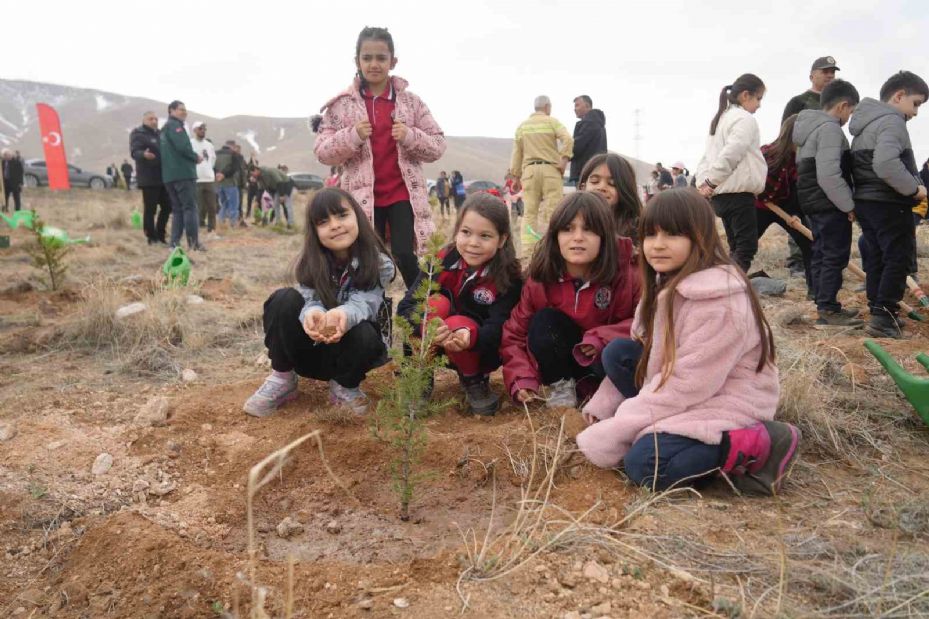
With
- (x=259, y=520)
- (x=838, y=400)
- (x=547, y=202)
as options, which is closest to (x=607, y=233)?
(x=838, y=400)

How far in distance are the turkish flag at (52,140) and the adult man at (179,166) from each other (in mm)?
11928

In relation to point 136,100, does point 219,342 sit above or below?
below

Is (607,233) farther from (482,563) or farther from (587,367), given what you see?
(482,563)

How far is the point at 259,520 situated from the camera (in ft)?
6.98

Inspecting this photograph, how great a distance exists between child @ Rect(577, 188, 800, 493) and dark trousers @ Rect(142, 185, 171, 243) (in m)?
7.46

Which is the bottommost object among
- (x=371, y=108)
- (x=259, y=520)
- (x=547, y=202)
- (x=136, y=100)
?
(x=259, y=520)

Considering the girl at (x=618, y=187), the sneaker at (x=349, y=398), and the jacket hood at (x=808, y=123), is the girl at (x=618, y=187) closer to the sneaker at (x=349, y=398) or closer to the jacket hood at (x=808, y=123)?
the sneaker at (x=349, y=398)

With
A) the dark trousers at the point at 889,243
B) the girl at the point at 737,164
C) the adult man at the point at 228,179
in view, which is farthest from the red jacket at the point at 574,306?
the adult man at the point at 228,179

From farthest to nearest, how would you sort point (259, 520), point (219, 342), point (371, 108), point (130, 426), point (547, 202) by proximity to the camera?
point (547, 202) < point (219, 342) < point (371, 108) < point (130, 426) < point (259, 520)

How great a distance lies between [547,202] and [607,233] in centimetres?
415

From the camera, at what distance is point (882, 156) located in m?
3.77

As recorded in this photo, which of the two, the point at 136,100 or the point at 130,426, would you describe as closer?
the point at 130,426

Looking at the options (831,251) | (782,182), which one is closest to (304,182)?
(782,182)

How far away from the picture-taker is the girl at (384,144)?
11.7 feet
